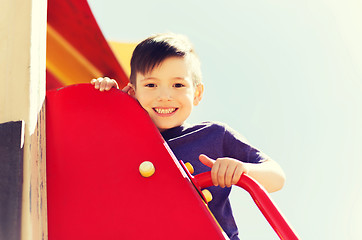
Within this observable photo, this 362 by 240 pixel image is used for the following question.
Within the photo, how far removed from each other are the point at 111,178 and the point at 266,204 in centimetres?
26

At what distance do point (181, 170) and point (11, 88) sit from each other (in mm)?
305

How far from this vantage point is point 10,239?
0.55 m

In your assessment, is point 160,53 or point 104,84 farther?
point 160,53

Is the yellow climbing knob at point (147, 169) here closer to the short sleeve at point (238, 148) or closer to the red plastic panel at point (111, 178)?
the red plastic panel at point (111, 178)

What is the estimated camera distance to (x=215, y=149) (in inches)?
39.8

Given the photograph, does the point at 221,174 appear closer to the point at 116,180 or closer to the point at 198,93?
the point at 116,180

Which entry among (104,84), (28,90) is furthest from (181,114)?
(28,90)

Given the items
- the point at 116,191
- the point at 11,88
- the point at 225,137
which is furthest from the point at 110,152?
the point at 225,137

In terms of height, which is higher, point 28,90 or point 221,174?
point 28,90

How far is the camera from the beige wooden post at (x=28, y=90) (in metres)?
0.59

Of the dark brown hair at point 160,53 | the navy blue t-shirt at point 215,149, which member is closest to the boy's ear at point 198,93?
the dark brown hair at point 160,53

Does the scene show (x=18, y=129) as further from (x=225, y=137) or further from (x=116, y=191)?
(x=225, y=137)

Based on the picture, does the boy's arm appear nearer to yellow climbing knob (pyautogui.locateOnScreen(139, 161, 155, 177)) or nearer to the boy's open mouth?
yellow climbing knob (pyautogui.locateOnScreen(139, 161, 155, 177))

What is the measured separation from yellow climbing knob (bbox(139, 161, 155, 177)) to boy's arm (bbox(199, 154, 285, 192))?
0.12 metres
